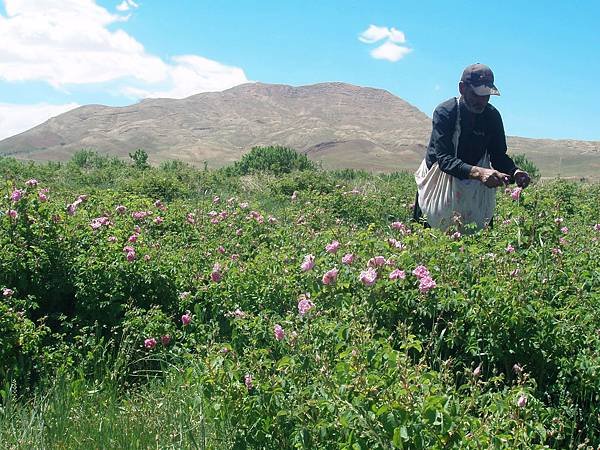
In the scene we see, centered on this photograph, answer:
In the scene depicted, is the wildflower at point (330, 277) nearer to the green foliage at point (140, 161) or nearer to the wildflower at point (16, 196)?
the wildflower at point (16, 196)

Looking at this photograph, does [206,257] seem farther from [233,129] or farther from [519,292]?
[233,129]

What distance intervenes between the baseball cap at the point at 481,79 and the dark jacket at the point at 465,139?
0.74 ft

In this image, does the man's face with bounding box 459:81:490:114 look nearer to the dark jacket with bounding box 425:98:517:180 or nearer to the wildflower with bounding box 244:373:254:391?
the dark jacket with bounding box 425:98:517:180

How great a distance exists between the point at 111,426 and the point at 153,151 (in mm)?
121332

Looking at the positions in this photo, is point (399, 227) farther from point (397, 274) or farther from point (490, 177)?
point (397, 274)

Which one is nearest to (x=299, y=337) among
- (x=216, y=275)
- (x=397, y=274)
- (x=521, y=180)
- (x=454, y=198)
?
(x=397, y=274)

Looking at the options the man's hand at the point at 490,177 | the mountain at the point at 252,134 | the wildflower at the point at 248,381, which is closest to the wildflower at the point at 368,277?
the wildflower at the point at 248,381

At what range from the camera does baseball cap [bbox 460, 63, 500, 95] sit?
4.72 m

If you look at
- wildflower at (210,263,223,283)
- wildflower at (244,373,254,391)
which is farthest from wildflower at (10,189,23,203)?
wildflower at (244,373,254,391)

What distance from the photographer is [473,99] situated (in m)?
4.84

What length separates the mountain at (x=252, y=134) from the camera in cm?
10731

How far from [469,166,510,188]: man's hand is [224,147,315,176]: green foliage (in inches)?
592

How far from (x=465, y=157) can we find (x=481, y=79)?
0.58 meters

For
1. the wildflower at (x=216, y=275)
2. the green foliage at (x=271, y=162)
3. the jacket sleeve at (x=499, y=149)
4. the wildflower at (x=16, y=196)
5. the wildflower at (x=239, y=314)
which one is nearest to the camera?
the wildflower at (x=239, y=314)
